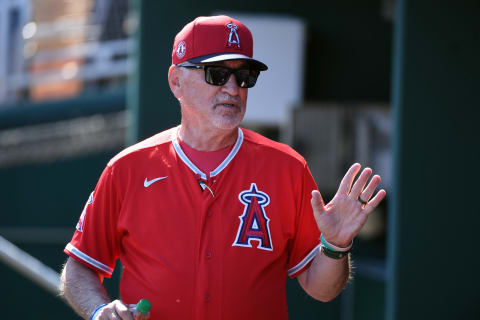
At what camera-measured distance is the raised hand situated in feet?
7.79

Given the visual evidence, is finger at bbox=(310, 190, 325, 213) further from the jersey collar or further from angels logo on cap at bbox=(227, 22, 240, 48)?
angels logo on cap at bbox=(227, 22, 240, 48)

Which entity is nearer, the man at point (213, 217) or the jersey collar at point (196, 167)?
the man at point (213, 217)

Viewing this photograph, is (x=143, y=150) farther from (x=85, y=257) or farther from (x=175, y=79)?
(x=85, y=257)

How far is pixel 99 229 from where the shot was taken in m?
2.56

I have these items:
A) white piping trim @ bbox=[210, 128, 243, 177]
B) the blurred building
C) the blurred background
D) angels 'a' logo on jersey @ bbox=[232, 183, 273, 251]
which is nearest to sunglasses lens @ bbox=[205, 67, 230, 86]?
white piping trim @ bbox=[210, 128, 243, 177]

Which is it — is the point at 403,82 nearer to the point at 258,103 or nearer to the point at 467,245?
the point at 467,245

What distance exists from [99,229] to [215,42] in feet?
2.60

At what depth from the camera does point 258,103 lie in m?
6.25

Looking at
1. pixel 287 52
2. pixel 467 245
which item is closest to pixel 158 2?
pixel 287 52

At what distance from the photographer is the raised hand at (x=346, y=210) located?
238 centimetres

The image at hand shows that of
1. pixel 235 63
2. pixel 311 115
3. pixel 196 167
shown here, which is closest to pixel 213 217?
pixel 196 167

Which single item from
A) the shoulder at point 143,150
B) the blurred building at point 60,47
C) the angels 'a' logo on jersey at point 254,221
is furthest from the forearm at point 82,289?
the blurred building at point 60,47

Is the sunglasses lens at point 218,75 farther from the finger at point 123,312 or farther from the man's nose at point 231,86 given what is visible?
the finger at point 123,312

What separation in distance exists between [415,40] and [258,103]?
2080 millimetres
